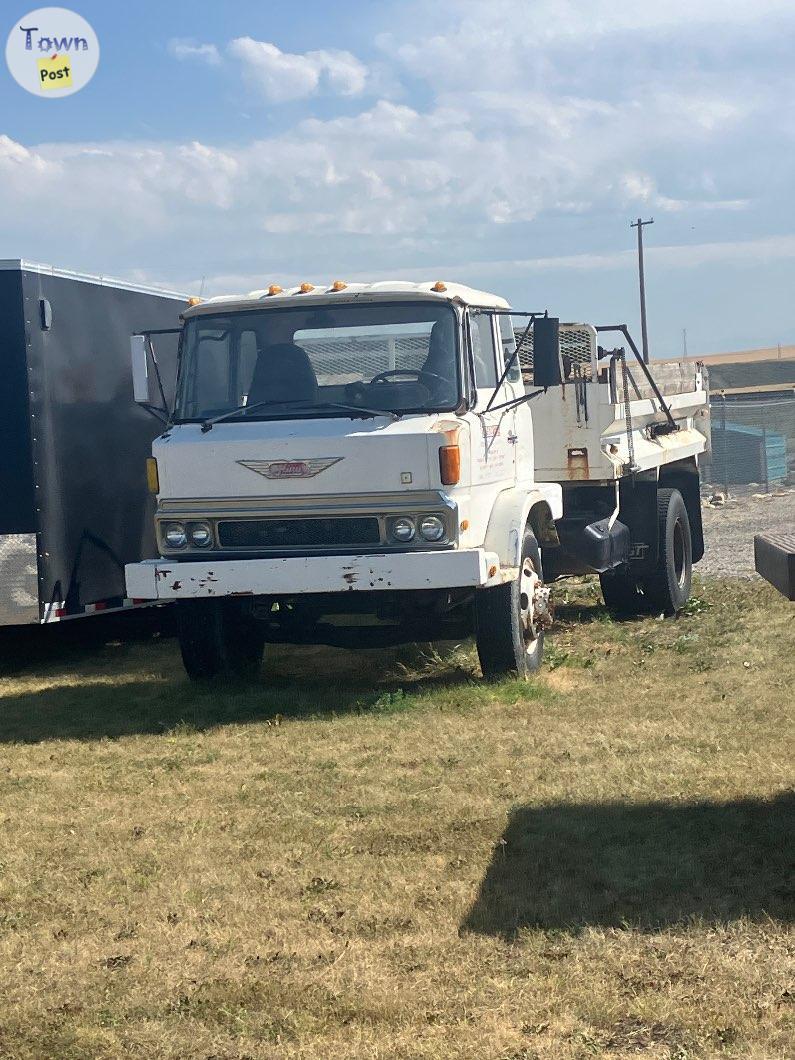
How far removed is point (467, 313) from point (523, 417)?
1346 mm

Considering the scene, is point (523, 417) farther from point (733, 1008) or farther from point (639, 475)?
point (733, 1008)

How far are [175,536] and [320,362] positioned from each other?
4.58 feet

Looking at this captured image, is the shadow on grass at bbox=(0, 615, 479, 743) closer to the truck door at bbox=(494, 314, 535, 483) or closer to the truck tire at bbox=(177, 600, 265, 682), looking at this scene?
the truck tire at bbox=(177, 600, 265, 682)

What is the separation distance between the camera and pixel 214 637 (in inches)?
360

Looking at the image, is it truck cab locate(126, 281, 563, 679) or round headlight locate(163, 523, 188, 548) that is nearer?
truck cab locate(126, 281, 563, 679)

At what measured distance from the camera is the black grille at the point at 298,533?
827cm

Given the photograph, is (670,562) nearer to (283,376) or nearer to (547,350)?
(547,350)

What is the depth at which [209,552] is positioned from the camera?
334 inches

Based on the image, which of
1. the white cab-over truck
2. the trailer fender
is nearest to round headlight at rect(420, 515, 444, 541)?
the white cab-over truck

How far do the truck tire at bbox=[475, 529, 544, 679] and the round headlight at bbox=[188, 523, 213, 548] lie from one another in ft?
5.57

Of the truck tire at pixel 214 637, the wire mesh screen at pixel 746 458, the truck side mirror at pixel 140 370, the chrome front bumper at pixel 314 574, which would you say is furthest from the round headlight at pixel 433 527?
the wire mesh screen at pixel 746 458

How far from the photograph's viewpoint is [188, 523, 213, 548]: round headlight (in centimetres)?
848

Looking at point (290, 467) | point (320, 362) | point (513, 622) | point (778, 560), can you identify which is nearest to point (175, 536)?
point (290, 467)

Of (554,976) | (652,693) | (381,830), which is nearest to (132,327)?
(652,693)
